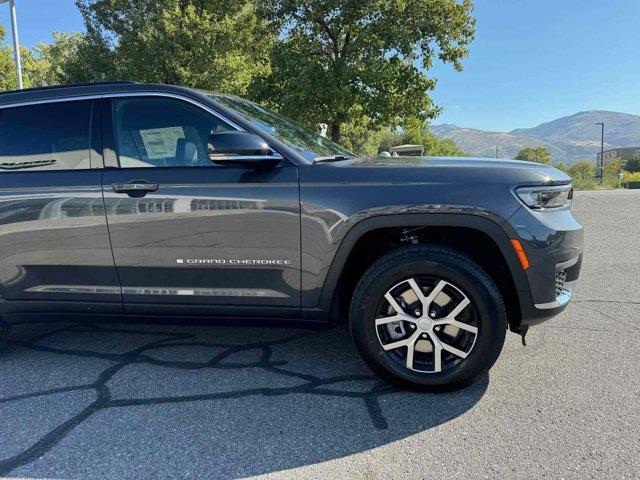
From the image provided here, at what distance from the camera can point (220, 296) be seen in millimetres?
2975

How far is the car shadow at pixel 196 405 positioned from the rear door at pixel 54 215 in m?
0.52

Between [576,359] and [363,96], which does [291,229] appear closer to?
[576,359]

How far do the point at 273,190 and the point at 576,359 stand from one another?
2353mm

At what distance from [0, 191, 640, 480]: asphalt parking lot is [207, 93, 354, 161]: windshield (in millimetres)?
1454

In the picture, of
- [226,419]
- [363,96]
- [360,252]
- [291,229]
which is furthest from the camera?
[363,96]

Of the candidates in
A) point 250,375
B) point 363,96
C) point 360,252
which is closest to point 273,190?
point 360,252

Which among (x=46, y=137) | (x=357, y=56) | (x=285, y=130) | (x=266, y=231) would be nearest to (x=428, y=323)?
(x=266, y=231)

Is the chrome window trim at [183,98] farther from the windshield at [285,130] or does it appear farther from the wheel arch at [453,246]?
the wheel arch at [453,246]

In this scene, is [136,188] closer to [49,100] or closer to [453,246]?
[49,100]

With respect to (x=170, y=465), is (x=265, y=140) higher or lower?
higher

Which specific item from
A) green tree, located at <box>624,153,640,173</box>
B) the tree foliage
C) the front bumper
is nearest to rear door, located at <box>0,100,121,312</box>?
the front bumper

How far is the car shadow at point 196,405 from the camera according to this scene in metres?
2.34

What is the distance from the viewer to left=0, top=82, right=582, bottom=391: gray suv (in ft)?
8.92

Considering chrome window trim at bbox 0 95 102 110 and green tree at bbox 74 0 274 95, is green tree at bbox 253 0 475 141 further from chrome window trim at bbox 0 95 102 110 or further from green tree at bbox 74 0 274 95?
chrome window trim at bbox 0 95 102 110
